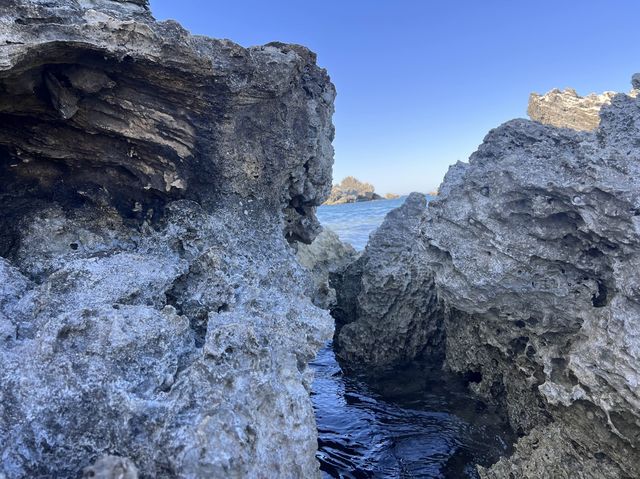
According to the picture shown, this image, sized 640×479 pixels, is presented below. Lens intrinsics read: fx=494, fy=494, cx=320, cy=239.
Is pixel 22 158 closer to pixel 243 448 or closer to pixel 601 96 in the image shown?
pixel 243 448

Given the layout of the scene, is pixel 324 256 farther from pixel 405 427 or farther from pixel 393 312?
pixel 405 427

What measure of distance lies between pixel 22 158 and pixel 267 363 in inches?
136

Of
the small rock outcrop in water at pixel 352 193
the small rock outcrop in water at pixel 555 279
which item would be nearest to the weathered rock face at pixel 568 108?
the small rock outcrop in water at pixel 555 279

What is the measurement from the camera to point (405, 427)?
7.58 metres

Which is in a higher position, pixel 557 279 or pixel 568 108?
pixel 568 108

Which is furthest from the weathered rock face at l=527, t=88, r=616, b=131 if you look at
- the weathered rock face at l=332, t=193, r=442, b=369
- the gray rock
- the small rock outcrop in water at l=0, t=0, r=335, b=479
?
the gray rock

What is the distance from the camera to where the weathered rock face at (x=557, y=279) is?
197 inches

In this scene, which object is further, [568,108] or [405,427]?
[568,108]

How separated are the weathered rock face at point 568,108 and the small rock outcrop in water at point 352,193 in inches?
3247

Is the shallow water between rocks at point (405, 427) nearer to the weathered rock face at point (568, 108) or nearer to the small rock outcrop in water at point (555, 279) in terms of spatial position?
the small rock outcrop in water at point (555, 279)

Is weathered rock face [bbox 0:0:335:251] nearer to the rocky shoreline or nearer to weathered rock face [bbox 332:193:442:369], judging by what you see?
the rocky shoreline

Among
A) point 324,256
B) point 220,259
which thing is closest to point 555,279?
point 220,259

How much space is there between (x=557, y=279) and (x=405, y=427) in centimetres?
332

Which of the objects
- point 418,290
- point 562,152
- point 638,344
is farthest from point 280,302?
point 418,290
